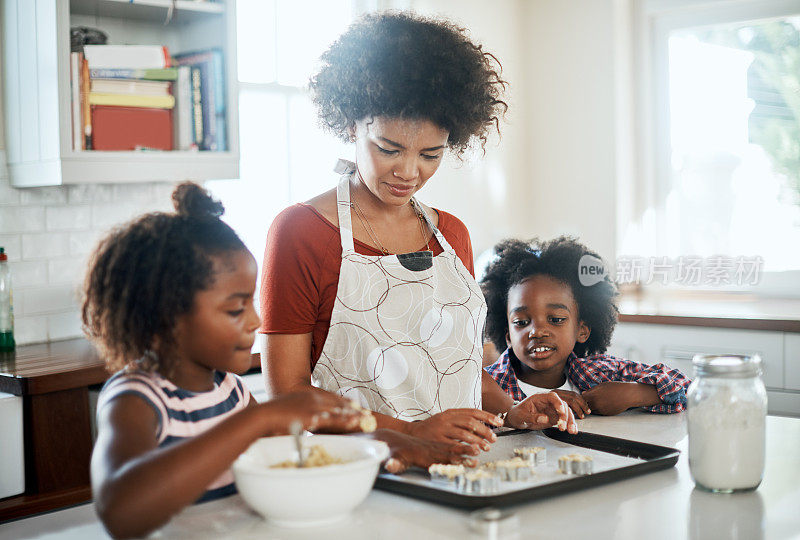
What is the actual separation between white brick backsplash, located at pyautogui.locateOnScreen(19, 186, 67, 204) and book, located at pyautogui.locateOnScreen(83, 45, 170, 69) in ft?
1.53

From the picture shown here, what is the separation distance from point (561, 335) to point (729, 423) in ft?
2.79

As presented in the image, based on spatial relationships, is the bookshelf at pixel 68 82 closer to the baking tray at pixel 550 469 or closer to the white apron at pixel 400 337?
the white apron at pixel 400 337

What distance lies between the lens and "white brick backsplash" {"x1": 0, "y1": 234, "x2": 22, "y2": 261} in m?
2.75

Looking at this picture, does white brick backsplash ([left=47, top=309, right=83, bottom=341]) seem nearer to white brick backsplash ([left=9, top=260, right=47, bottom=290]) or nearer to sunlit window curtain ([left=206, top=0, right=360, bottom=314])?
white brick backsplash ([left=9, top=260, right=47, bottom=290])

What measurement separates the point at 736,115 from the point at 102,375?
306cm

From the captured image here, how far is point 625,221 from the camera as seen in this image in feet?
13.9

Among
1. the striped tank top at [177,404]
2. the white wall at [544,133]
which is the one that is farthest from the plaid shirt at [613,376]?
the white wall at [544,133]

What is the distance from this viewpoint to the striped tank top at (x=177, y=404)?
A: 1.15 meters

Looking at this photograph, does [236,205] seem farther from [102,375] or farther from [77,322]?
[102,375]

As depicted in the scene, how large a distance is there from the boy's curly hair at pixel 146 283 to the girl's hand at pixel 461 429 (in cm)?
43

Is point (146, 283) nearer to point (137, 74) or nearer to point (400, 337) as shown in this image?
point (400, 337)

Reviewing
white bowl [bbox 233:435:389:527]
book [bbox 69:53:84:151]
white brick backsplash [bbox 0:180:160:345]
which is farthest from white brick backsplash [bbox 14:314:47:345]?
white bowl [bbox 233:435:389:527]

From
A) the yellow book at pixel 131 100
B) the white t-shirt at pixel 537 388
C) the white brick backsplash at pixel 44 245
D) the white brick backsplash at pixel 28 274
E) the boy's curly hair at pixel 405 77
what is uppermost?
the yellow book at pixel 131 100

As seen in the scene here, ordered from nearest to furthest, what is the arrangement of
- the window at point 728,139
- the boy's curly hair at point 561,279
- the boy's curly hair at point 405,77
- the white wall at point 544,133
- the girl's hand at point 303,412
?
the girl's hand at point 303,412
the boy's curly hair at point 405,77
the boy's curly hair at point 561,279
the window at point 728,139
the white wall at point 544,133
